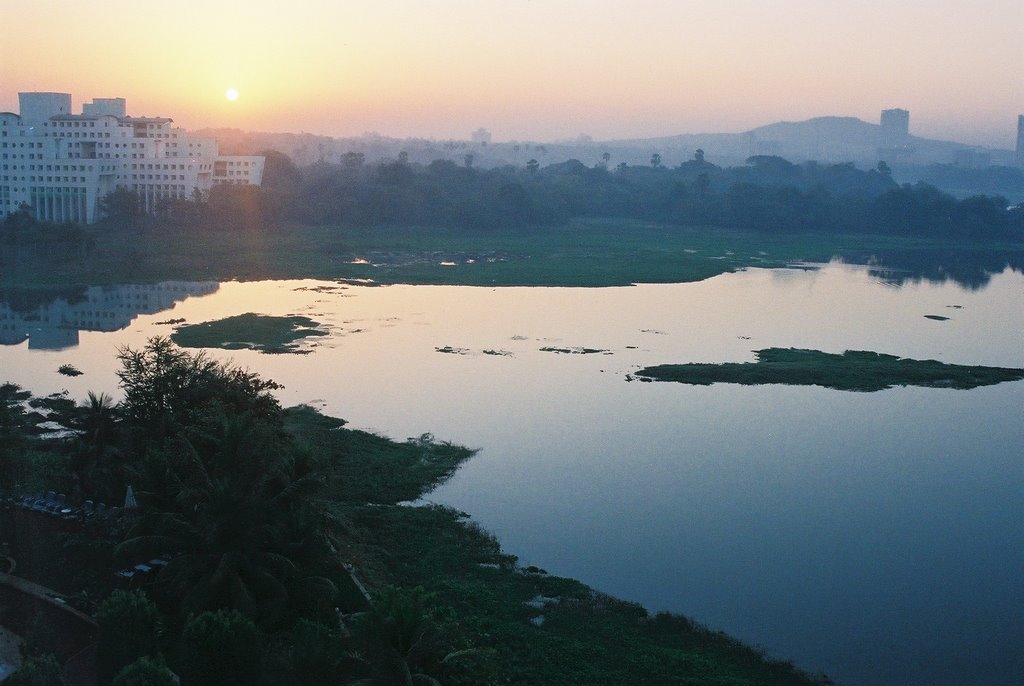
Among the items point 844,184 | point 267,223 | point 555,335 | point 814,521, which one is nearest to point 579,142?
point 844,184

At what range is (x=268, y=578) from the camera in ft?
26.1

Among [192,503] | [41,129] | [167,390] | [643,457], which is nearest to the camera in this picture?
[192,503]

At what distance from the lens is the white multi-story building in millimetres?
36938

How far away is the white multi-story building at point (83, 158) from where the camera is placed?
121ft

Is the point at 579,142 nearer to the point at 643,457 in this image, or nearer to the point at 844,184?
the point at 844,184

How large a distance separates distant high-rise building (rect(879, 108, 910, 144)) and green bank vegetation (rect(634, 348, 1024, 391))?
451ft

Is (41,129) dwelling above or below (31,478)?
above

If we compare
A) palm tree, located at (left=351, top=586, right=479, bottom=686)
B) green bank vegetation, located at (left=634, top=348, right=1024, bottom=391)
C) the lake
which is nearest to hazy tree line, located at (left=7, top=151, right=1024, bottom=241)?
the lake

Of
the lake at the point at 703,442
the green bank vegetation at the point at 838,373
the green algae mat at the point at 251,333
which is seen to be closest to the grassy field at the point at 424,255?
the lake at the point at 703,442

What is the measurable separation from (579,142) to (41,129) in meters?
139

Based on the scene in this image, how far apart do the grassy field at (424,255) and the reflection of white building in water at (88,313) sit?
1339mm

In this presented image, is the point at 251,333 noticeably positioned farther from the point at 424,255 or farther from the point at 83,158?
the point at 83,158

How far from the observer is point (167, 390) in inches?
436

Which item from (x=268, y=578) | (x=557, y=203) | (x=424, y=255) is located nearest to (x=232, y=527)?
(x=268, y=578)
